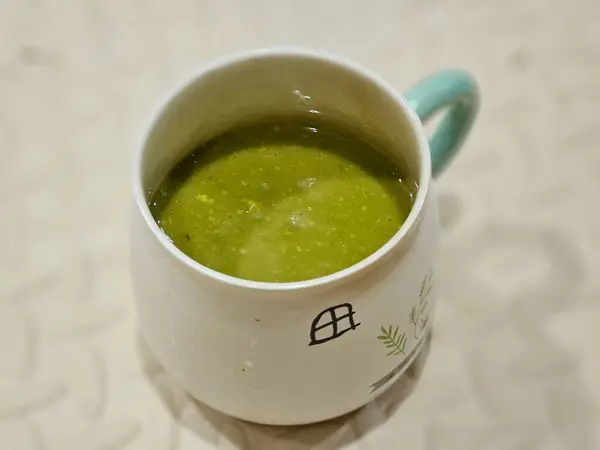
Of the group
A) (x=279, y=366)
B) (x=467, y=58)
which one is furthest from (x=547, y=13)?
(x=279, y=366)

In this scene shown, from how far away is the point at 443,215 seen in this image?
549 mm

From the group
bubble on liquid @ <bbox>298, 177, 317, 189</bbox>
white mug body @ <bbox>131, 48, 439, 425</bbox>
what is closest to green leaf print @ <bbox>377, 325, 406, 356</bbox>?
white mug body @ <bbox>131, 48, 439, 425</bbox>

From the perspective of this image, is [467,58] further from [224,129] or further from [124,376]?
[124,376]

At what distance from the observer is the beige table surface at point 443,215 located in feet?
1.51

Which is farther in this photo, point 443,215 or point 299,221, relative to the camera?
point 443,215

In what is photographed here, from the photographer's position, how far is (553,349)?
→ 489 mm

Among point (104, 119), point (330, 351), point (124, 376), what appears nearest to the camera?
point (330, 351)

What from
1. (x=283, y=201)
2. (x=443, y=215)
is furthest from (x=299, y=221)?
(x=443, y=215)

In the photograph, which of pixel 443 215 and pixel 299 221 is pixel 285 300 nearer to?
pixel 299 221

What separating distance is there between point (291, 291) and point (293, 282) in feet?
0.06

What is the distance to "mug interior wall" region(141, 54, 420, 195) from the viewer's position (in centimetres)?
44

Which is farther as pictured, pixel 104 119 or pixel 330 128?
pixel 104 119

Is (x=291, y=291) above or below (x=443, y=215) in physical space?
above

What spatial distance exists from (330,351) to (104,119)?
0.30 meters
